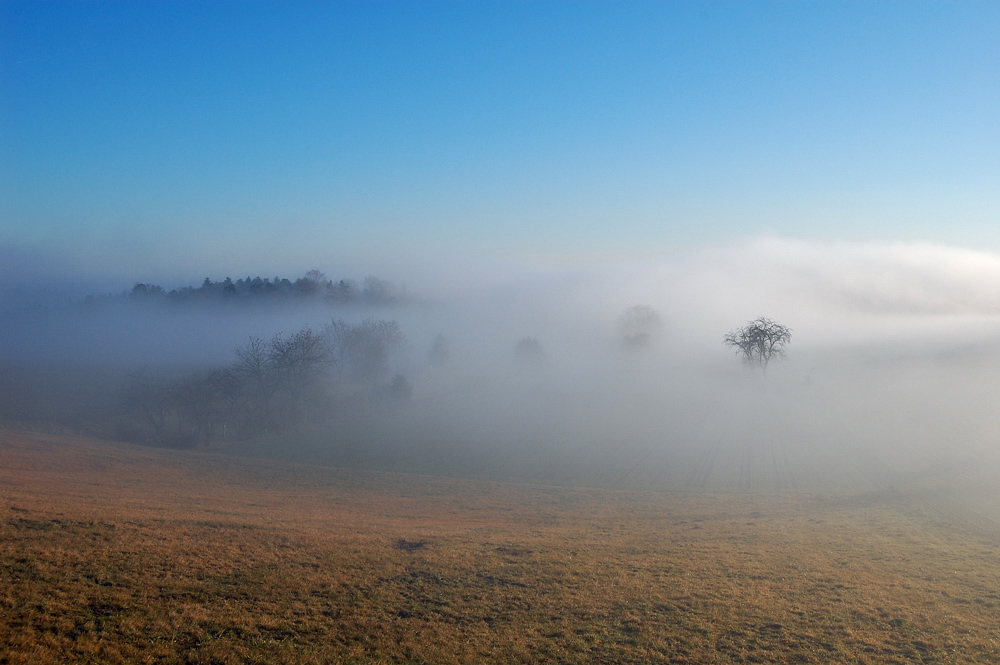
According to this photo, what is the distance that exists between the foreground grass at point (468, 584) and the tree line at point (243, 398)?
37707mm

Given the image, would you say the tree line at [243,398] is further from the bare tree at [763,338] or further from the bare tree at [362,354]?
the bare tree at [763,338]

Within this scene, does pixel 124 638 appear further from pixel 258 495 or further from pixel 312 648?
pixel 258 495

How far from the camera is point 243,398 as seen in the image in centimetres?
7956

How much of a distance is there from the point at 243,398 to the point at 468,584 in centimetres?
6949

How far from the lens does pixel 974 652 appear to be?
15672mm

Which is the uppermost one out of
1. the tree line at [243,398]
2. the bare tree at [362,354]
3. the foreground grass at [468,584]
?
the bare tree at [362,354]

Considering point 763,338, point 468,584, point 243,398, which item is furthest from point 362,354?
point 468,584

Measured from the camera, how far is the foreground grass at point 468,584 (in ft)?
47.3

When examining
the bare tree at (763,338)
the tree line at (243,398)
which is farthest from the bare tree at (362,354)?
the bare tree at (763,338)

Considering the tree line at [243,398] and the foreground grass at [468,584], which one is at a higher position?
the tree line at [243,398]

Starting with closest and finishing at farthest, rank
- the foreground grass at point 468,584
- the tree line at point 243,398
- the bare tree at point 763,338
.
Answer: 1. the foreground grass at point 468,584
2. the tree line at point 243,398
3. the bare tree at point 763,338

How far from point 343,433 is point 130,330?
102942mm

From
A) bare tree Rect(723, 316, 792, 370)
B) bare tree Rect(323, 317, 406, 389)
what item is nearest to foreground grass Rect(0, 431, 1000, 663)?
bare tree Rect(723, 316, 792, 370)

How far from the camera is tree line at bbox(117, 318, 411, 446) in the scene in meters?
72.4
